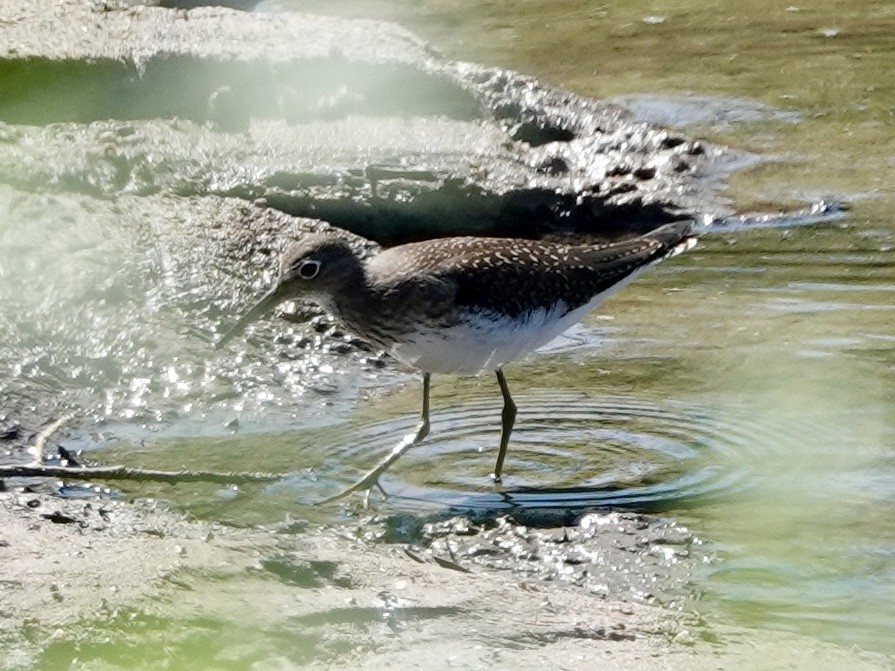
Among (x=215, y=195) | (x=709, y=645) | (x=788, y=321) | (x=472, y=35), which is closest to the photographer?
(x=709, y=645)

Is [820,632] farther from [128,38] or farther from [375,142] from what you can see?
[128,38]

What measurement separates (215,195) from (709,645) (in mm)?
5279

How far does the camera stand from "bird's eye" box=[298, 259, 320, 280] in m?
6.63

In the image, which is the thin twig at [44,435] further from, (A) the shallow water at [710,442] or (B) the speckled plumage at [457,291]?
(B) the speckled plumage at [457,291]

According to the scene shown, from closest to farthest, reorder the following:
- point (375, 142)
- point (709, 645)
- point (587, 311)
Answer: point (709, 645) < point (587, 311) < point (375, 142)

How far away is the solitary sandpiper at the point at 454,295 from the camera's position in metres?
6.42

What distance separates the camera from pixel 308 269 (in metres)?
6.64

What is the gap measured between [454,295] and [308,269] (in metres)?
0.66

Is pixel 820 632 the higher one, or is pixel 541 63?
pixel 541 63

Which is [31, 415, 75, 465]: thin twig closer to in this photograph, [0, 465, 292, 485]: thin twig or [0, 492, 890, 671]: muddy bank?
[0, 465, 292, 485]: thin twig

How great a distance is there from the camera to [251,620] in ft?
12.7

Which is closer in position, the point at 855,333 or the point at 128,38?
the point at 855,333

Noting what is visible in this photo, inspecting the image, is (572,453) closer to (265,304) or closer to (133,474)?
(265,304)

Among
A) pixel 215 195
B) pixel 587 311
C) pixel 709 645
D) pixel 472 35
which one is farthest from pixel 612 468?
pixel 472 35
